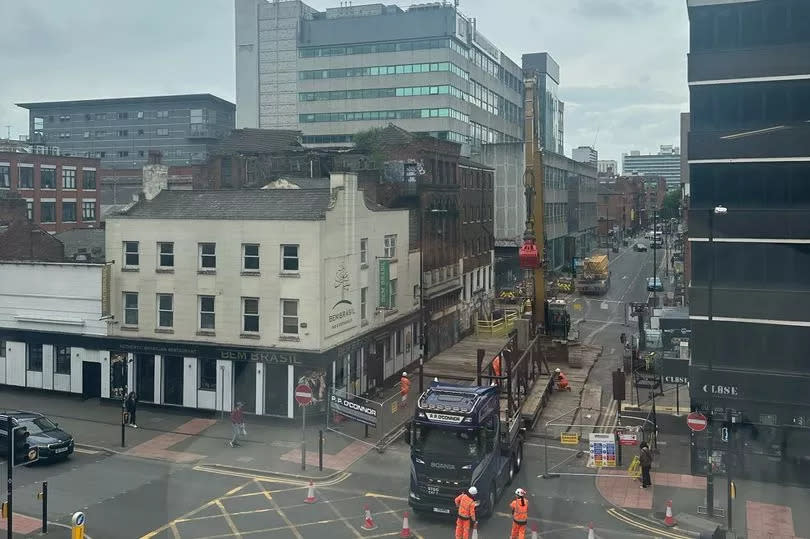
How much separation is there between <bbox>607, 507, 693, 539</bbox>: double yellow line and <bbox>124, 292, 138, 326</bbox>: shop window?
17.0 metres

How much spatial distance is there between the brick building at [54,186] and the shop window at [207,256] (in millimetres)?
37064

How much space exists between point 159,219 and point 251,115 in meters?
59.4

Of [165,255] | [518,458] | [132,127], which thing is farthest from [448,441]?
[132,127]

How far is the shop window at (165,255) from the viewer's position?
2591 centimetres

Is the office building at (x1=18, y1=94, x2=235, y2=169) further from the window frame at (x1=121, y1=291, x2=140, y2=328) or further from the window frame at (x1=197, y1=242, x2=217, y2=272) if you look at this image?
the window frame at (x1=197, y1=242, x2=217, y2=272)

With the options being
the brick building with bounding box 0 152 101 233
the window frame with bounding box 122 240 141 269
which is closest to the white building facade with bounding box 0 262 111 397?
the window frame with bounding box 122 240 141 269

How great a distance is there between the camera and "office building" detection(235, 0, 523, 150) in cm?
7194

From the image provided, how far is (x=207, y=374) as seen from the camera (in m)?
25.3

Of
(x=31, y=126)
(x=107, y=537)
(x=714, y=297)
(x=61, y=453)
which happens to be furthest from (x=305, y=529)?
(x=31, y=126)

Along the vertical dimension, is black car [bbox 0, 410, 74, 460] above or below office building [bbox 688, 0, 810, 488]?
below

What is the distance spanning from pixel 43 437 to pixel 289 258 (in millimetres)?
8616

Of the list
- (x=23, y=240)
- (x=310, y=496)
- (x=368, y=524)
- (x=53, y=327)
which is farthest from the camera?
(x=23, y=240)

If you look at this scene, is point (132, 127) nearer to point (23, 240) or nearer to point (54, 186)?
point (54, 186)

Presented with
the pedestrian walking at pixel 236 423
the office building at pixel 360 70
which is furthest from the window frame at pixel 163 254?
the office building at pixel 360 70
